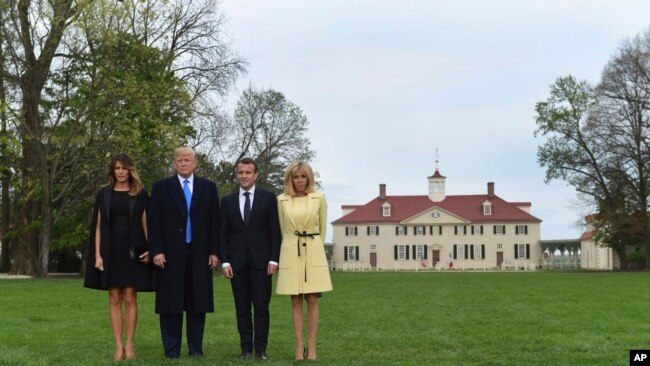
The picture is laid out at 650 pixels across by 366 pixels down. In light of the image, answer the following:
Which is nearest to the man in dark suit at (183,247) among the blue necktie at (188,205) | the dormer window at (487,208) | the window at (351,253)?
the blue necktie at (188,205)

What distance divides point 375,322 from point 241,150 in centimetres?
4403

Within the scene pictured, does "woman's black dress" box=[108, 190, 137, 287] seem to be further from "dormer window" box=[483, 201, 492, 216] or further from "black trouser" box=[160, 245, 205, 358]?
"dormer window" box=[483, 201, 492, 216]

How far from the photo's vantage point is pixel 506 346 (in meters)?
11.1

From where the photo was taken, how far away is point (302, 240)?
976cm

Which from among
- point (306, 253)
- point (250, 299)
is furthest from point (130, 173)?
point (306, 253)

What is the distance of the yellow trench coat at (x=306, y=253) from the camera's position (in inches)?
381

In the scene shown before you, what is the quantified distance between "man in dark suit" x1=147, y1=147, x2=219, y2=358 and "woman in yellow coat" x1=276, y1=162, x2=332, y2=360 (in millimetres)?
771

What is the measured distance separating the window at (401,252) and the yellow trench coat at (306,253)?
10158 cm

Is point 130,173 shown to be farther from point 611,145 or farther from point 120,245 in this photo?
point 611,145

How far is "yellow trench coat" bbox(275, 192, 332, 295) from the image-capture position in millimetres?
9672

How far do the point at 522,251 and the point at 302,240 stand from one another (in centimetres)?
10113

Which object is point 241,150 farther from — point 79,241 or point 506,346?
point 506,346

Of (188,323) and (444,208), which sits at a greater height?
(444,208)

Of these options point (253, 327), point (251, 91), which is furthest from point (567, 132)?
point (253, 327)
